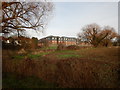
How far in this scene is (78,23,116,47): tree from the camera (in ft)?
130

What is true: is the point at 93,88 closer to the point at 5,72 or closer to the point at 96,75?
the point at 96,75

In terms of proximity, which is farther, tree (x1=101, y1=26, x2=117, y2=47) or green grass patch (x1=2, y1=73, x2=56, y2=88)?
tree (x1=101, y1=26, x2=117, y2=47)

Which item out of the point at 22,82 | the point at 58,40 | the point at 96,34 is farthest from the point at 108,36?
the point at 22,82

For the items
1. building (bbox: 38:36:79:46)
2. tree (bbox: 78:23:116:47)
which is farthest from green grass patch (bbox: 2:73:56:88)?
tree (bbox: 78:23:116:47)

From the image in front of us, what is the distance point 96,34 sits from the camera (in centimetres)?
4184

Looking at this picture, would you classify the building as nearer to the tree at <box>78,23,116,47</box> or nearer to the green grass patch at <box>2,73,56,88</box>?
the tree at <box>78,23,116,47</box>

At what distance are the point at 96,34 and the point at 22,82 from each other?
143 ft

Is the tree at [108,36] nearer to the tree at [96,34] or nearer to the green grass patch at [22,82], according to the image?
the tree at [96,34]

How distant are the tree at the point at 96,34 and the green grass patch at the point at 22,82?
3916cm

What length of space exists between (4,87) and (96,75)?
4102mm

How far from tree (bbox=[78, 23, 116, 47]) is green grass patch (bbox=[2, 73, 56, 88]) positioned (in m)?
39.2

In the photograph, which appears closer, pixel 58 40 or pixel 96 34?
pixel 96 34

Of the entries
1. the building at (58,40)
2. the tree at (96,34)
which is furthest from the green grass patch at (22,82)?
the tree at (96,34)

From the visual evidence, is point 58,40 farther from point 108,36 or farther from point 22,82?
point 22,82
